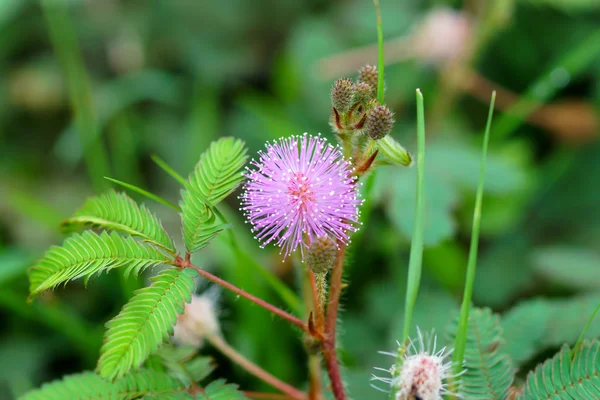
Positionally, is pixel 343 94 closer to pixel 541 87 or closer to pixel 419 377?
pixel 419 377

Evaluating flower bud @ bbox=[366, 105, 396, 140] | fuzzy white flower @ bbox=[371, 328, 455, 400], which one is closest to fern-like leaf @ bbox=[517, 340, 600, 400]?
fuzzy white flower @ bbox=[371, 328, 455, 400]

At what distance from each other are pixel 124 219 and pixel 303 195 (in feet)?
1.17

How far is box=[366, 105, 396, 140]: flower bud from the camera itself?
1.02 metres

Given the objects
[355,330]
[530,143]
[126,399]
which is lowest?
[126,399]

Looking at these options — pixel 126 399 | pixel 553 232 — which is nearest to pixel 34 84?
pixel 126 399

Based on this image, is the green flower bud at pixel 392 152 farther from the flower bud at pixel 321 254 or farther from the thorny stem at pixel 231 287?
the thorny stem at pixel 231 287

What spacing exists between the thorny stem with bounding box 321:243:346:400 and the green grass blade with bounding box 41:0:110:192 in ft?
4.58

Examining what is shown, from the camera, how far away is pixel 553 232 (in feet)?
7.51

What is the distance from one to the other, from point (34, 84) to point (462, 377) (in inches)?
101

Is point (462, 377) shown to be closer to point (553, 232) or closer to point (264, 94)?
point (553, 232)

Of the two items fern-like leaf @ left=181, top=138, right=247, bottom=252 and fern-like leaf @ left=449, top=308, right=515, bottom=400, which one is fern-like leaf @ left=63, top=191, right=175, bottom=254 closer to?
fern-like leaf @ left=181, top=138, right=247, bottom=252

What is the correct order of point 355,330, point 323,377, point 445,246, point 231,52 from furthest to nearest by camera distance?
point 231,52 → point 445,246 → point 355,330 → point 323,377

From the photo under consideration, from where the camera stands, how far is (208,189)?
44.3 inches

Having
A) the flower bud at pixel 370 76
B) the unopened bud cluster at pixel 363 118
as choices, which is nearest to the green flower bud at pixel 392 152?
the unopened bud cluster at pixel 363 118
